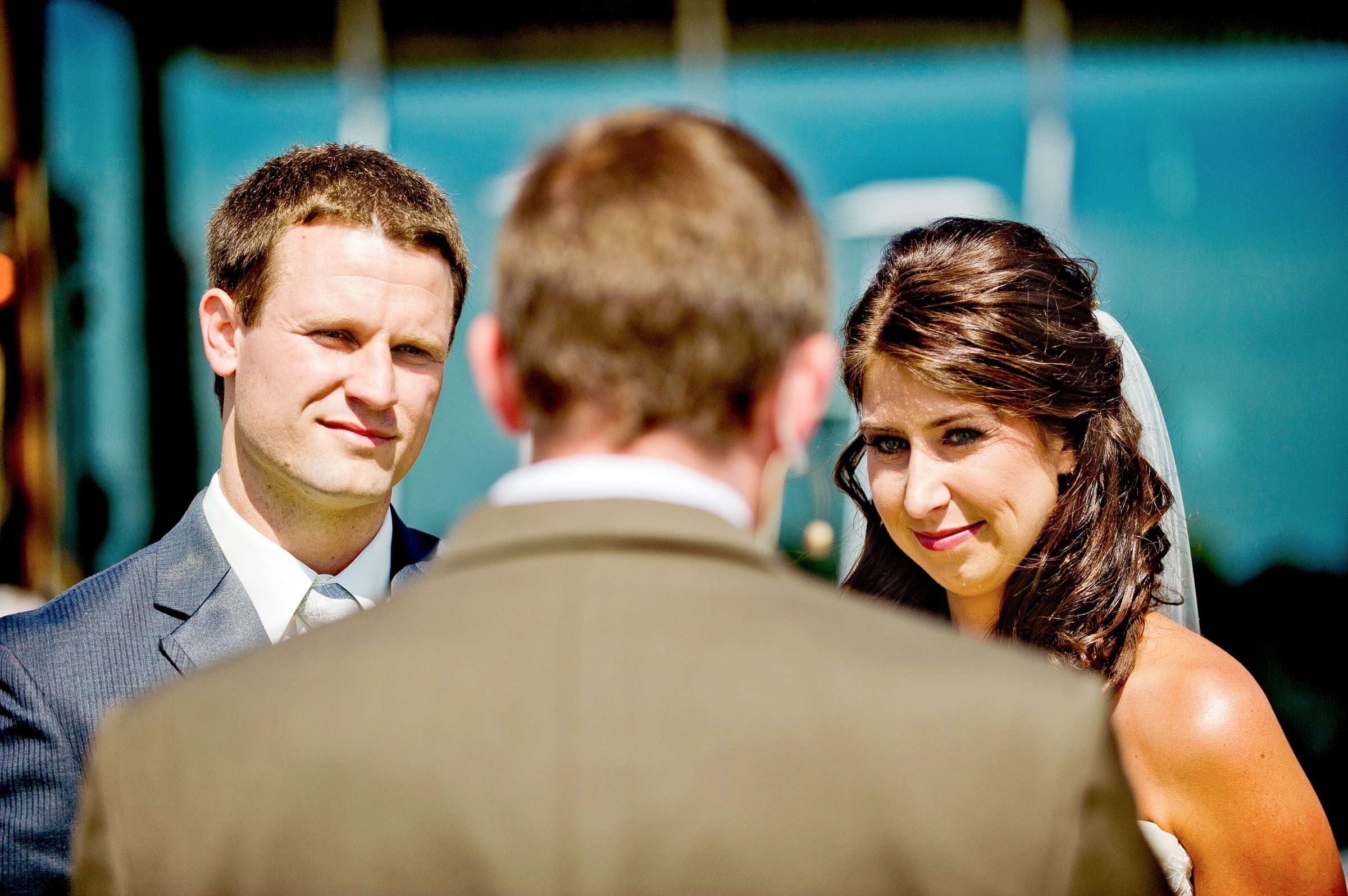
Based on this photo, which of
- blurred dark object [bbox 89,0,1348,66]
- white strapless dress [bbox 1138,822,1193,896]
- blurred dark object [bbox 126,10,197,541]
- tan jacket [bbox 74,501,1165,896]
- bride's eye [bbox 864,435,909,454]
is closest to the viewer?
tan jacket [bbox 74,501,1165,896]

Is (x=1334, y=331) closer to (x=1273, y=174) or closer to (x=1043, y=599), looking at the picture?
(x=1273, y=174)

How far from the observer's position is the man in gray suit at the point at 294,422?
1.99m

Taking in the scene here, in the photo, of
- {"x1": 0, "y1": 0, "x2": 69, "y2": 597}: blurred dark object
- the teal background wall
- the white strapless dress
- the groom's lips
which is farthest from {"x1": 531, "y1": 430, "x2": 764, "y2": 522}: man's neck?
{"x1": 0, "y1": 0, "x2": 69, "y2": 597}: blurred dark object

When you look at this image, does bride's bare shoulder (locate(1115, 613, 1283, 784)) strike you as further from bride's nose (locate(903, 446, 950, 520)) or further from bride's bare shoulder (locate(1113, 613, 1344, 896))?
bride's nose (locate(903, 446, 950, 520))

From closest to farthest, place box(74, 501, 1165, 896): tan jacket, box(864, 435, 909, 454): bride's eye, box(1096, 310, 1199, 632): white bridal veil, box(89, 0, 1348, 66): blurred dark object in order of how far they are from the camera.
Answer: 1. box(74, 501, 1165, 896): tan jacket
2. box(864, 435, 909, 454): bride's eye
3. box(1096, 310, 1199, 632): white bridal veil
4. box(89, 0, 1348, 66): blurred dark object

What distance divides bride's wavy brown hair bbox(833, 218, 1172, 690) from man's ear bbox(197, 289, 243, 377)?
133cm

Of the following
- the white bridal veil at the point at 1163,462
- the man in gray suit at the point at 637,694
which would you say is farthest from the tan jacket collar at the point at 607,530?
the white bridal veil at the point at 1163,462

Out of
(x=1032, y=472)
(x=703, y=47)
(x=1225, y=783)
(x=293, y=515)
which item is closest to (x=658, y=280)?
(x=293, y=515)

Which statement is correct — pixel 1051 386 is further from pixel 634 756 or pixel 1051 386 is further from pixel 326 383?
pixel 634 756

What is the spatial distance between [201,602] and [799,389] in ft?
4.59

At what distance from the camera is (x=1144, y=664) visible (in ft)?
7.39

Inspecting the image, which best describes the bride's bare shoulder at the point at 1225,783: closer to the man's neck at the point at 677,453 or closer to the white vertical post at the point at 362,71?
the man's neck at the point at 677,453

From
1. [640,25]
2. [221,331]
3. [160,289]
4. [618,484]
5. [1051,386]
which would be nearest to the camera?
[618,484]

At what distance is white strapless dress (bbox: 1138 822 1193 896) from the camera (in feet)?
6.75
